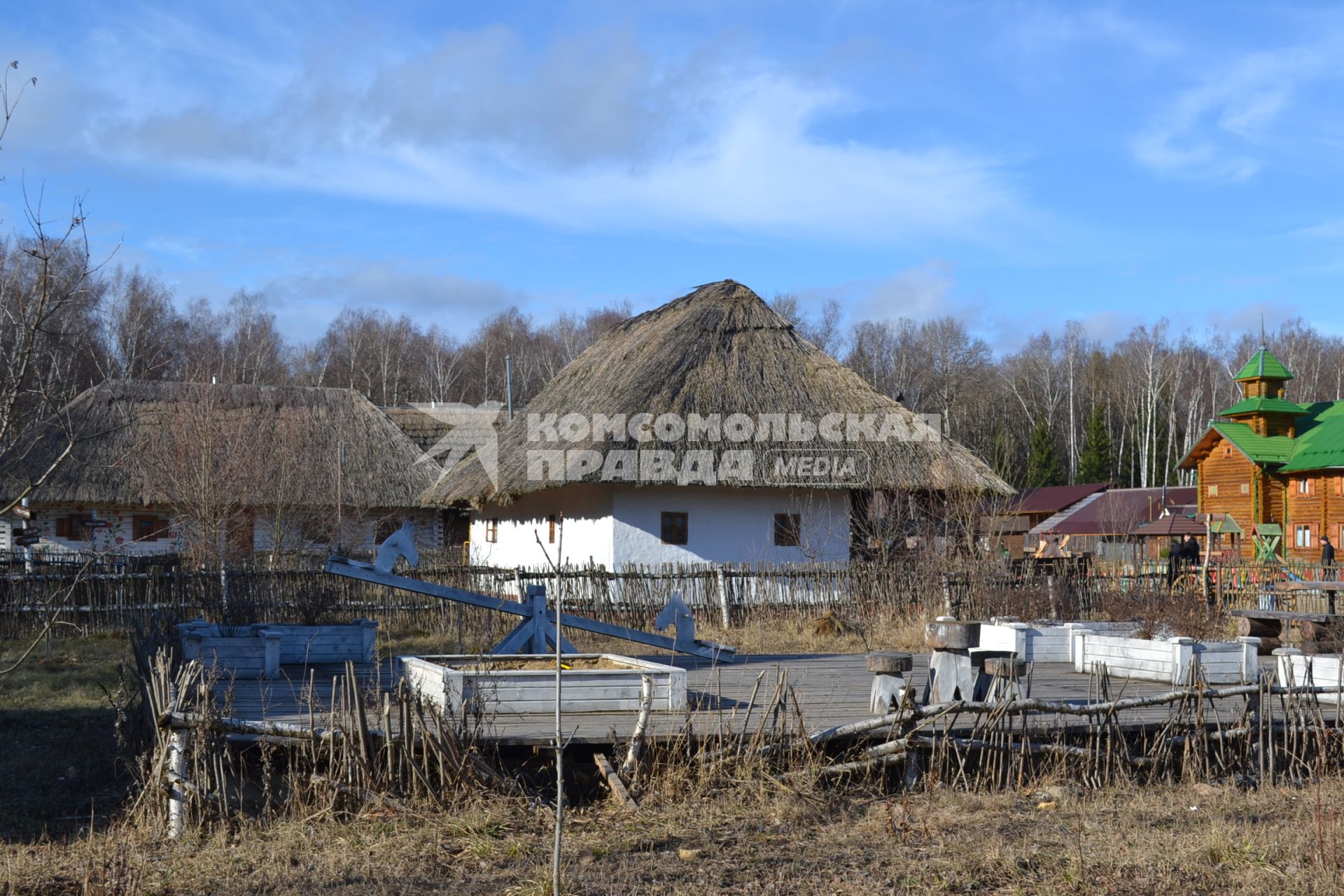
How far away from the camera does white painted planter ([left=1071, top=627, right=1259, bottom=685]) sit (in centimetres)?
966

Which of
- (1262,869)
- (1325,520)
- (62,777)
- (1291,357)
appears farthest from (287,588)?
(1291,357)

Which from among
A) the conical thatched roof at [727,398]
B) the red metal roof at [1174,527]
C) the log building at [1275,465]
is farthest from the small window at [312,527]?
the log building at [1275,465]

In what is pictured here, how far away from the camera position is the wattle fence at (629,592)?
14258 mm

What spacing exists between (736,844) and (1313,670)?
5480mm

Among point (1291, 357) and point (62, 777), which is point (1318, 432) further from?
point (62, 777)

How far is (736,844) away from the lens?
6.17m

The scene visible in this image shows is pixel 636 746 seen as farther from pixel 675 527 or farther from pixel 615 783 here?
pixel 675 527

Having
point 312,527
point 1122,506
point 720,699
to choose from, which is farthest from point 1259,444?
point 720,699

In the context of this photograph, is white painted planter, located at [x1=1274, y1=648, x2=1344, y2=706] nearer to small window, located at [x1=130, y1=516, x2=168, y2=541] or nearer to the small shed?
the small shed

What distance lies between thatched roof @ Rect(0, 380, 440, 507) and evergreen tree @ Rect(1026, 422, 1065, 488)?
99.5 feet

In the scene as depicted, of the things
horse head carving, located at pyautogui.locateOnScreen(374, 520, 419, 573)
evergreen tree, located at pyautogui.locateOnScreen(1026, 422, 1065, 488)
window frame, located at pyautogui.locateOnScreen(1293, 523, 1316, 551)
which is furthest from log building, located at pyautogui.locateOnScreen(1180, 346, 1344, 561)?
horse head carving, located at pyautogui.locateOnScreen(374, 520, 419, 573)

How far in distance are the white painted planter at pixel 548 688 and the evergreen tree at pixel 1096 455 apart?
159 feet

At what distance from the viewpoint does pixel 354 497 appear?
25172mm

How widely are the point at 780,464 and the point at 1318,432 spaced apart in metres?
26.3
